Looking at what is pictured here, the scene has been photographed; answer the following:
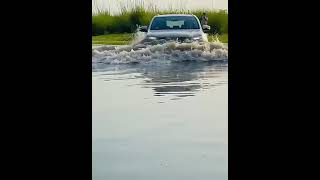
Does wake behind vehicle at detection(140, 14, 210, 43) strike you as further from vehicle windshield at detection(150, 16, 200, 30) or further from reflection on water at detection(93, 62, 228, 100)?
reflection on water at detection(93, 62, 228, 100)

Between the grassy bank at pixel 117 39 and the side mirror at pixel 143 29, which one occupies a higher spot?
the side mirror at pixel 143 29

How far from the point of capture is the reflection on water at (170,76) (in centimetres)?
322

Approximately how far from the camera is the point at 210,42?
3.31 metres

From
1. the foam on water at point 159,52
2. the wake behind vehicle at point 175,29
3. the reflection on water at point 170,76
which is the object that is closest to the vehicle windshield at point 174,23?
the wake behind vehicle at point 175,29

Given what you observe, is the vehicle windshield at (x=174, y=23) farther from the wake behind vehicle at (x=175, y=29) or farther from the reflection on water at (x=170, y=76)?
the reflection on water at (x=170, y=76)

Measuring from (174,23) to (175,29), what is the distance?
7 cm

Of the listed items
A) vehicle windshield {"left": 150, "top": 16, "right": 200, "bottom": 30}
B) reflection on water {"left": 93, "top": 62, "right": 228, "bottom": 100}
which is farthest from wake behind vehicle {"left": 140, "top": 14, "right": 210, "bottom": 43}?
reflection on water {"left": 93, "top": 62, "right": 228, "bottom": 100}

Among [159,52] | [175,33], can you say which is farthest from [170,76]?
[175,33]

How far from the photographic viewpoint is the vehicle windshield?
3258 mm

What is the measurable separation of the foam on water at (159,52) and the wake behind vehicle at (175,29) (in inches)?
1.5
